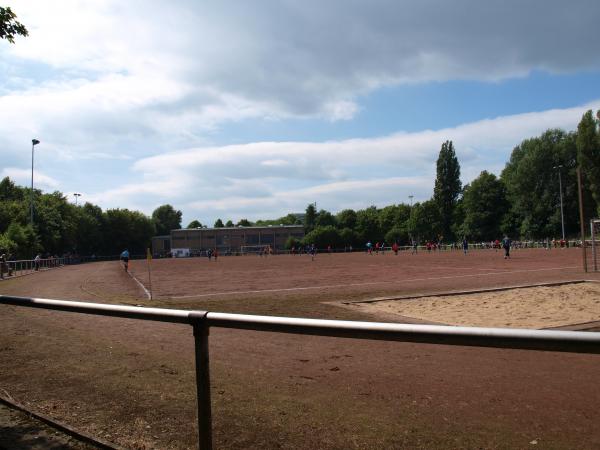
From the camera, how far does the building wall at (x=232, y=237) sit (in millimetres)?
163000

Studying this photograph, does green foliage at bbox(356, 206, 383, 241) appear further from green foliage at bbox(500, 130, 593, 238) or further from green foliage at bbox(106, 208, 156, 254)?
green foliage at bbox(106, 208, 156, 254)

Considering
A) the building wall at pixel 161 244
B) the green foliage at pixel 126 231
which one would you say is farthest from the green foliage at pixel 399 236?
the building wall at pixel 161 244

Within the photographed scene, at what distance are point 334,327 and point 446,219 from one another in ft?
373

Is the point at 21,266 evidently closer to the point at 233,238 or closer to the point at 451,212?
the point at 451,212

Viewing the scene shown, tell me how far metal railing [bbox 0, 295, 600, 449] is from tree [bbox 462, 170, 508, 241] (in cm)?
11026

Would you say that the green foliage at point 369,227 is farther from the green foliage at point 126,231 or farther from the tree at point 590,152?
the tree at point 590,152

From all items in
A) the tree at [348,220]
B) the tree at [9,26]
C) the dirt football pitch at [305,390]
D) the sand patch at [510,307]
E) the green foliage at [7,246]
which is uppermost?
the tree at [348,220]

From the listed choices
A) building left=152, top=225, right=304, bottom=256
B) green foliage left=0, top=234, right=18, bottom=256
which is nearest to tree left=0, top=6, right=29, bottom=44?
green foliage left=0, top=234, right=18, bottom=256

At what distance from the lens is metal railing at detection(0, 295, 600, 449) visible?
200cm

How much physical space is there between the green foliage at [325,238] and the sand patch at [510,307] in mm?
117845

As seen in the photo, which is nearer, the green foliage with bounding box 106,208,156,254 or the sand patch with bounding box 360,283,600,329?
the sand patch with bounding box 360,283,600,329

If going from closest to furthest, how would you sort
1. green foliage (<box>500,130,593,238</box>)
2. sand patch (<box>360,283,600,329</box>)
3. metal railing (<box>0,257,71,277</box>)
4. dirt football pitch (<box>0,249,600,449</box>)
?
dirt football pitch (<box>0,249,600,449</box>) < sand patch (<box>360,283,600,329</box>) < metal railing (<box>0,257,71,277</box>) < green foliage (<box>500,130,593,238</box>)

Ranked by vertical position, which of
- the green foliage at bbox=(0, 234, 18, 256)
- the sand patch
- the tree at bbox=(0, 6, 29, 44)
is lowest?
the sand patch

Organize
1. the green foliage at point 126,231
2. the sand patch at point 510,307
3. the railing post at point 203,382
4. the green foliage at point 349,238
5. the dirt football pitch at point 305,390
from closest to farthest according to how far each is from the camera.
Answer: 1. the dirt football pitch at point 305,390
2. the railing post at point 203,382
3. the sand patch at point 510,307
4. the green foliage at point 126,231
5. the green foliage at point 349,238
